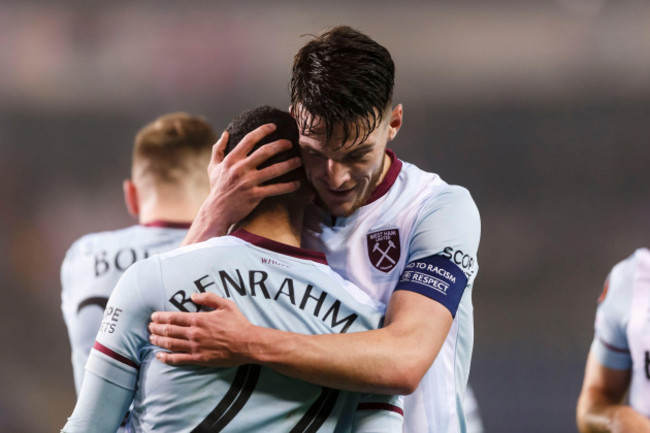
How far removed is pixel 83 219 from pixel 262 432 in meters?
6.53

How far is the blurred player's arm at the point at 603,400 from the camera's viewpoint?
2.99 m

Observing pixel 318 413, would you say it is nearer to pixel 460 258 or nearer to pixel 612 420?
pixel 460 258

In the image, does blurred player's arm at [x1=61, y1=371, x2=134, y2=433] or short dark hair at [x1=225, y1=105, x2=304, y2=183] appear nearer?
blurred player's arm at [x1=61, y1=371, x2=134, y2=433]

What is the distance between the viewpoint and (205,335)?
1610 mm

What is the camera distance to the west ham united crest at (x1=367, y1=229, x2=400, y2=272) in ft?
6.77

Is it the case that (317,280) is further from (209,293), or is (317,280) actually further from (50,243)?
(50,243)

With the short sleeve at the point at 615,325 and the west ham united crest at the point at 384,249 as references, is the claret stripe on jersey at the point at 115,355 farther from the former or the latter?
the short sleeve at the point at 615,325

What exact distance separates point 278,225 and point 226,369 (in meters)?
0.38

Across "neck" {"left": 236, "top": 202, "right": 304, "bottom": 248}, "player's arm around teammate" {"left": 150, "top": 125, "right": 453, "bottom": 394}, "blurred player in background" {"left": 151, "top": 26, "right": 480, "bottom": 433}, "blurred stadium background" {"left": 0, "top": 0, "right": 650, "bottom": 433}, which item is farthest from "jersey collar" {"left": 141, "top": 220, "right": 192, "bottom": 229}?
"blurred stadium background" {"left": 0, "top": 0, "right": 650, "bottom": 433}

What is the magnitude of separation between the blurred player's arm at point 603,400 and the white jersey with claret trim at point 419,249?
1.13 metres

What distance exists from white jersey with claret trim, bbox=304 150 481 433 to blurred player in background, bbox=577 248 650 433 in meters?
1.17

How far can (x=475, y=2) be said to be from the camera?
9.64m

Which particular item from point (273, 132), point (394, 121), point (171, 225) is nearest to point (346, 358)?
point (273, 132)

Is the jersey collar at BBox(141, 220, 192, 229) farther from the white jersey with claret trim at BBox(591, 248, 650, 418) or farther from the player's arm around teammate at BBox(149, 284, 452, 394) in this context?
the white jersey with claret trim at BBox(591, 248, 650, 418)
